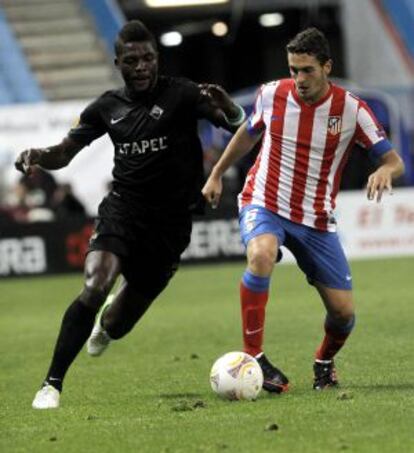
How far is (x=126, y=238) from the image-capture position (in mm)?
8609

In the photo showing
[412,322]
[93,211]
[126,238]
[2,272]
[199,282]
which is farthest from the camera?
[93,211]

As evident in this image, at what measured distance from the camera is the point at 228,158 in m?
8.84

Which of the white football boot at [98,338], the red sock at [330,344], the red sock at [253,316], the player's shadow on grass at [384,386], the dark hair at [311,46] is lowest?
the white football boot at [98,338]

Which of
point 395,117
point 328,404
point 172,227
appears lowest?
point 395,117

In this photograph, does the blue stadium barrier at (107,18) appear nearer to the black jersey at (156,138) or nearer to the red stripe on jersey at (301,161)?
the black jersey at (156,138)

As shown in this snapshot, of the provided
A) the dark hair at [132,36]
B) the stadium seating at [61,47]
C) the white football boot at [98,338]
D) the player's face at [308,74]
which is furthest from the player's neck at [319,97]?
the stadium seating at [61,47]

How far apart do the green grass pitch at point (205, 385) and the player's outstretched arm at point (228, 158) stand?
1.24 metres

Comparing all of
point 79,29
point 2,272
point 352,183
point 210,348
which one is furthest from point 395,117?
point 210,348

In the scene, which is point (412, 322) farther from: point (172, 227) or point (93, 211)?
point (93, 211)

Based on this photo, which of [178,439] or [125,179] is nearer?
[178,439]

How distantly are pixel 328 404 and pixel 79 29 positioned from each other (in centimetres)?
2457

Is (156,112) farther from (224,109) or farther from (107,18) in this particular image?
(107,18)

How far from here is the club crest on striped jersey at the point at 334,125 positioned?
8586 mm

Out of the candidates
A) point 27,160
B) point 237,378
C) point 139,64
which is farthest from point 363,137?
point 27,160
